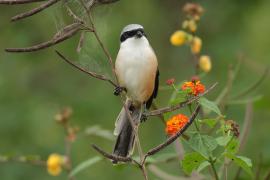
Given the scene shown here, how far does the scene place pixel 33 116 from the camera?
750cm

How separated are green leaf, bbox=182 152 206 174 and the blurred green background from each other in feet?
11.9

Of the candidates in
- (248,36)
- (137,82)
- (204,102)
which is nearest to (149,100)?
(137,82)

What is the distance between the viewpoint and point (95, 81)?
8.46 metres

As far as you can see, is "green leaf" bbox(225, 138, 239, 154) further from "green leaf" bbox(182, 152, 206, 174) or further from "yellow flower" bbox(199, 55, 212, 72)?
"yellow flower" bbox(199, 55, 212, 72)

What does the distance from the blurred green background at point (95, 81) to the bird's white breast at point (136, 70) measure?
2231 mm

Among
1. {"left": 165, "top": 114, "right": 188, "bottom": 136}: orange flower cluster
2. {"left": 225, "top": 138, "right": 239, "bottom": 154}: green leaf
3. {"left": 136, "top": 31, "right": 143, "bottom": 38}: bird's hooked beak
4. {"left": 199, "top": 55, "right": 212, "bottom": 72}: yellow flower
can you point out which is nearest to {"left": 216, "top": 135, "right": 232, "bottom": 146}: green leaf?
{"left": 225, "top": 138, "right": 239, "bottom": 154}: green leaf

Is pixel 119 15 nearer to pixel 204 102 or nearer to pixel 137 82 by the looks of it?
pixel 137 82

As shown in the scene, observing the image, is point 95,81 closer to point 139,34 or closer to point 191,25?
point 139,34

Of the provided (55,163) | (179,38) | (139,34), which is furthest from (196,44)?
(55,163)

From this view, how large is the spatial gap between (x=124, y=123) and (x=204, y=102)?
147 centimetres

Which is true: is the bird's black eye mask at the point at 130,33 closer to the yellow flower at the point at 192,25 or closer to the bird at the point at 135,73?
the bird at the point at 135,73

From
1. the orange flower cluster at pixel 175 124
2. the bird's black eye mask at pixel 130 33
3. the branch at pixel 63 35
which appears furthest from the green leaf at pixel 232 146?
the bird's black eye mask at pixel 130 33

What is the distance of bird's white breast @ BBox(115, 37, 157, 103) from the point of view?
427 cm

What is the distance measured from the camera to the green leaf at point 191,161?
2723 mm
